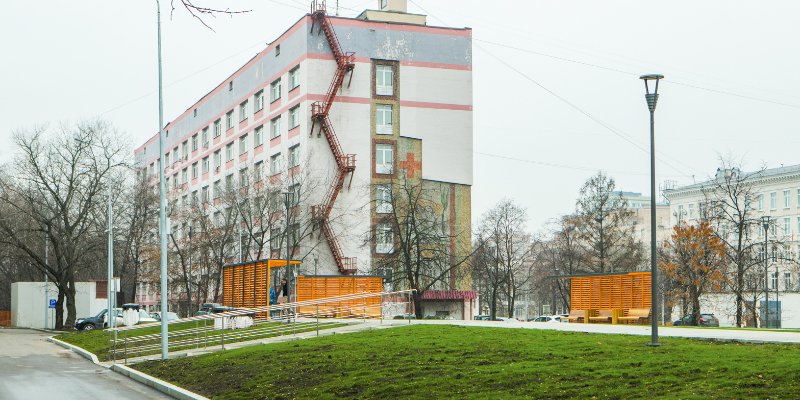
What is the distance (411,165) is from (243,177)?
529 inches

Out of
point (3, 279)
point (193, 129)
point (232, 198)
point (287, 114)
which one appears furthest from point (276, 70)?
point (3, 279)

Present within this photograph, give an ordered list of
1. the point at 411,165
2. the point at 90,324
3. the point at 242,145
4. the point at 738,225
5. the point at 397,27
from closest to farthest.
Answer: the point at 738,225 < the point at 90,324 < the point at 397,27 < the point at 411,165 < the point at 242,145

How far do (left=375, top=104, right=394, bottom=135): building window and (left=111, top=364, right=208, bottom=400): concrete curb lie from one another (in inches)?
1729

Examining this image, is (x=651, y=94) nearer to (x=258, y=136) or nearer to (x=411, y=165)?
(x=411, y=165)

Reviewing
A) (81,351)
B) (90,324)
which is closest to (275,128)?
(90,324)

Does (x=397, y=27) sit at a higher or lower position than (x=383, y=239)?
higher

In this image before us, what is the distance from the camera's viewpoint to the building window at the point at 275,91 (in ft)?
249

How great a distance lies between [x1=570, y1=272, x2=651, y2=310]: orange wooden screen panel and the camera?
41.0 metres

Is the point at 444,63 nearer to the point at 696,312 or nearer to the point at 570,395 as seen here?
the point at 696,312

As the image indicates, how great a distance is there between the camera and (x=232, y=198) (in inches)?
2874

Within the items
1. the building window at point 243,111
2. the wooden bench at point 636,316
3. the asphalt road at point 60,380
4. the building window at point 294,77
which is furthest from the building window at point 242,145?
the wooden bench at point 636,316

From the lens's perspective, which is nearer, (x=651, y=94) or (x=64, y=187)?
(x=651, y=94)

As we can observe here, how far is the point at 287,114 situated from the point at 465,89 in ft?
42.3

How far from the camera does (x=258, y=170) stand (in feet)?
253
